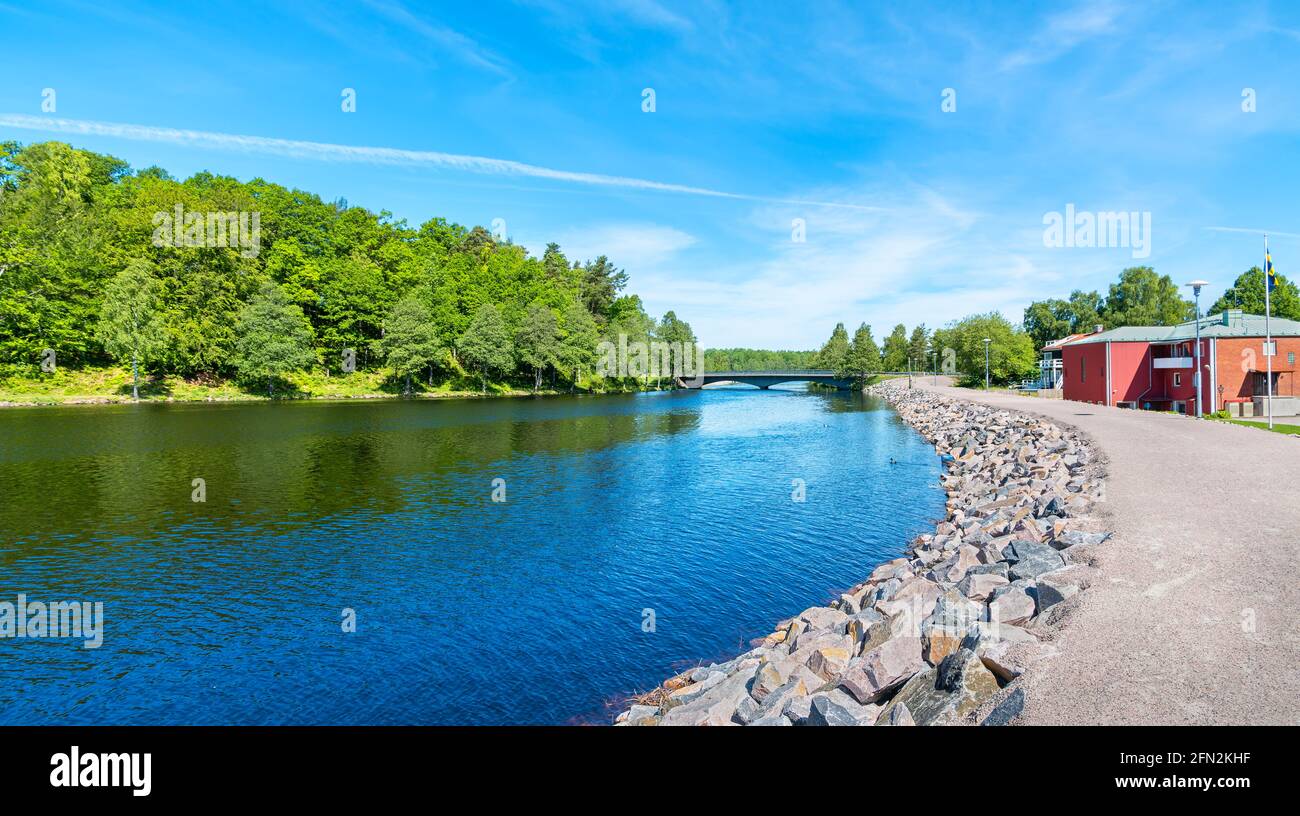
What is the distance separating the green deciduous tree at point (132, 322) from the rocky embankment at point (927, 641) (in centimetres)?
8161

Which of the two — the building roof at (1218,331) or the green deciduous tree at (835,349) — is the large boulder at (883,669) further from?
the green deciduous tree at (835,349)

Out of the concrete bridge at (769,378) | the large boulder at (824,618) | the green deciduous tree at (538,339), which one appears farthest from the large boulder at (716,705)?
the concrete bridge at (769,378)

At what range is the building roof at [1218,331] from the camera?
51.0 meters

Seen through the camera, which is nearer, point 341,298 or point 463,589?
point 463,589

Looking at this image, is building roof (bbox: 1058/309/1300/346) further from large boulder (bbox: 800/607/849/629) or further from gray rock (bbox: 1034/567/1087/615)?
large boulder (bbox: 800/607/849/629)

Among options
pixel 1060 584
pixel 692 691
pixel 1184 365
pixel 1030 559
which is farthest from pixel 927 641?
pixel 1184 365

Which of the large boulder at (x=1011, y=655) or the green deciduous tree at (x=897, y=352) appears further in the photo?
the green deciduous tree at (x=897, y=352)

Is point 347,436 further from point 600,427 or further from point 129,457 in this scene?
point 600,427

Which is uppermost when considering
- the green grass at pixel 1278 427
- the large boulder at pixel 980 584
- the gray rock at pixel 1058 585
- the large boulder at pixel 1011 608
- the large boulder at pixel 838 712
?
the green grass at pixel 1278 427

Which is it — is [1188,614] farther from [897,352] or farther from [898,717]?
[897,352]

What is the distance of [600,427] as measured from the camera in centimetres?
6022

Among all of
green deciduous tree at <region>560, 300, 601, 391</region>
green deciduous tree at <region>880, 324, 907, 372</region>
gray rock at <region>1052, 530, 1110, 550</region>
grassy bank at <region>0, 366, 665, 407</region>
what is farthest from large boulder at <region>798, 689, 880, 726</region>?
green deciduous tree at <region>880, 324, 907, 372</region>

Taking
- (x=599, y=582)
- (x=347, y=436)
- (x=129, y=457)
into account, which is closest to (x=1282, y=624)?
(x=599, y=582)
